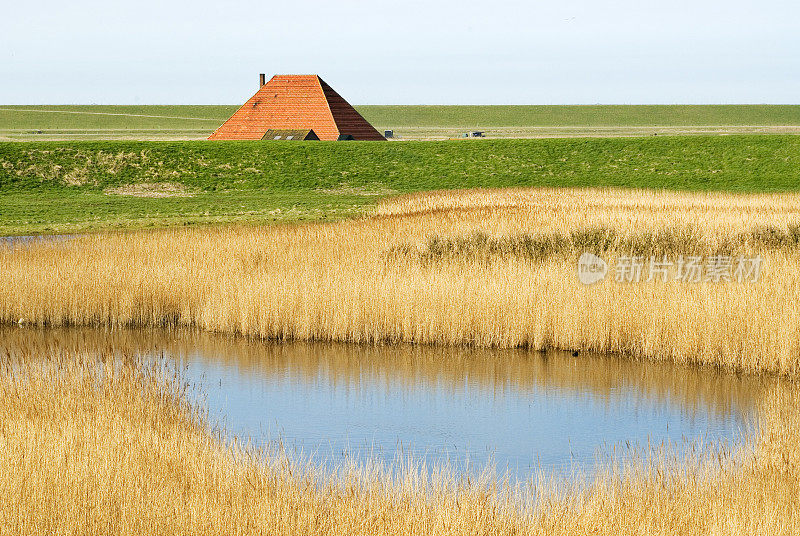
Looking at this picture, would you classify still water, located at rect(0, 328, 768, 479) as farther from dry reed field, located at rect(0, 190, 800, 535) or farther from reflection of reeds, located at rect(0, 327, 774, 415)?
dry reed field, located at rect(0, 190, 800, 535)

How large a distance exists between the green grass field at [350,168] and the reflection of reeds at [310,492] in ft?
78.6

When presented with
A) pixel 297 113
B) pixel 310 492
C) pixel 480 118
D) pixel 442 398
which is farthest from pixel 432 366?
pixel 480 118

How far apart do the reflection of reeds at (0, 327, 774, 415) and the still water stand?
0.02 metres

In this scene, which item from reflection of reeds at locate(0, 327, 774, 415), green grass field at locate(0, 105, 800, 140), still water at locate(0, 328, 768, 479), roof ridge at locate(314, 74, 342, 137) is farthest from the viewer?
green grass field at locate(0, 105, 800, 140)

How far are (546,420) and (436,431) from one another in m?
1.17

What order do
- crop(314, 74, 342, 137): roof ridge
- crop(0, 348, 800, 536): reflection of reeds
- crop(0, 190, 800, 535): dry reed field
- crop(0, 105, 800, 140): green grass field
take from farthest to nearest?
1. crop(0, 105, 800, 140): green grass field
2. crop(314, 74, 342, 137): roof ridge
3. crop(0, 190, 800, 535): dry reed field
4. crop(0, 348, 800, 536): reflection of reeds

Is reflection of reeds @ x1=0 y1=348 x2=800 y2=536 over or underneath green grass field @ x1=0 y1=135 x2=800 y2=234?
underneath

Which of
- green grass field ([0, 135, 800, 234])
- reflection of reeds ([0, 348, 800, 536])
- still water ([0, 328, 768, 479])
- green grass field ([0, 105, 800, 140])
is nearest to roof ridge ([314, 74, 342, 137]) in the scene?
green grass field ([0, 135, 800, 234])

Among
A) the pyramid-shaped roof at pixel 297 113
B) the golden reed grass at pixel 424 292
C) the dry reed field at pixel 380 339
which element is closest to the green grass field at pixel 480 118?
the pyramid-shaped roof at pixel 297 113

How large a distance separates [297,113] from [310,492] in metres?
46.8

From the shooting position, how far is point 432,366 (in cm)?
1141

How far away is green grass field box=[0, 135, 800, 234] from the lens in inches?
1398

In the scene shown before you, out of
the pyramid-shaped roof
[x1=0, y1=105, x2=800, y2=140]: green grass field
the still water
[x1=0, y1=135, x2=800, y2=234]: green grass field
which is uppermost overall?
[x1=0, y1=105, x2=800, y2=140]: green grass field

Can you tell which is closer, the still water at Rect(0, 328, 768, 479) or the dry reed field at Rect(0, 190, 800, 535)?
the dry reed field at Rect(0, 190, 800, 535)
